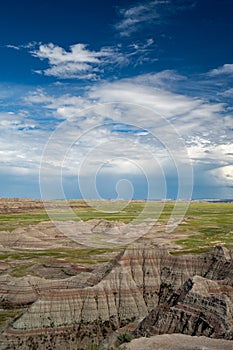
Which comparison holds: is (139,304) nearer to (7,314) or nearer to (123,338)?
(123,338)

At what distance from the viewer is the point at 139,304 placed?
5862 cm

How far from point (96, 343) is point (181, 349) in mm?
17879

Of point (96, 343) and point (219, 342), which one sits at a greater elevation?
point (219, 342)

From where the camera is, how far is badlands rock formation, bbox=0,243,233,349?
141ft

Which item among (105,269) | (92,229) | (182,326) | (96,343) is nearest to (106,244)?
(92,229)

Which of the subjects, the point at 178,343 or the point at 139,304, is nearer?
the point at 178,343

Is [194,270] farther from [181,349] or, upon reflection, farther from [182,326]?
[181,349]

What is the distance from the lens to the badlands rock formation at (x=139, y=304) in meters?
42.8

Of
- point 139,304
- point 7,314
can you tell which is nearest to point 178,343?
point 139,304

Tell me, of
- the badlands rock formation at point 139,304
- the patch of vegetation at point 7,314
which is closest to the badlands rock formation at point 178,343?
the badlands rock formation at point 139,304

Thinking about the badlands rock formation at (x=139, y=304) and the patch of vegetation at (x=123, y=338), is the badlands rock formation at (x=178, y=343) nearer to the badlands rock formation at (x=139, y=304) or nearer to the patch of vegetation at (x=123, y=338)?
the badlands rock formation at (x=139, y=304)

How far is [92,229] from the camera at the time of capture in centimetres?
19075

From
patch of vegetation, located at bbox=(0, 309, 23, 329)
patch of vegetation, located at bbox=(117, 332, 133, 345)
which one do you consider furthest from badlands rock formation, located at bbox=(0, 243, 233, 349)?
patch of vegetation, located at bbox=(0, 309, 23, 329)

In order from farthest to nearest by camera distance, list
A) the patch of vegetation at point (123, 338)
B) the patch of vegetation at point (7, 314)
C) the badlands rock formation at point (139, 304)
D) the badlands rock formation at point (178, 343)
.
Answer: the patch of vegetation at point (7, 314) < the patch of vegetation at point (123, 338) < the badlands rock formation at point (139, 304) < the badlands rock formation at point (178, 343)
